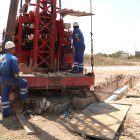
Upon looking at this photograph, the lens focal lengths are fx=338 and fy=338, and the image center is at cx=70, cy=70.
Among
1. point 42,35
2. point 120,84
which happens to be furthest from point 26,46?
point 120,84

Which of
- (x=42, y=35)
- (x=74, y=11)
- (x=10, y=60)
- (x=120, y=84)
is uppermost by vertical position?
(x=74, y=11)

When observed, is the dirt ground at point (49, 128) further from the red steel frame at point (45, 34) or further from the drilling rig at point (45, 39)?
the red steel frame at point (45, 34)

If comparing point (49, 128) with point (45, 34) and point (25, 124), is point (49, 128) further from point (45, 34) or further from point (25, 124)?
point (45, 34)

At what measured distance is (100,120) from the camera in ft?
28.6

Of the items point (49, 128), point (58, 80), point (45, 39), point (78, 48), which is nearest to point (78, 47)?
point (78, 48)

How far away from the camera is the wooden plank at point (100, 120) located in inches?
301

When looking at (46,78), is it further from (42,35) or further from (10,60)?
(42,35)

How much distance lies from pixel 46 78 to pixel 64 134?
2.76 metres

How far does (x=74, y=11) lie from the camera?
38.7ft

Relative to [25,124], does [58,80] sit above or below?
above

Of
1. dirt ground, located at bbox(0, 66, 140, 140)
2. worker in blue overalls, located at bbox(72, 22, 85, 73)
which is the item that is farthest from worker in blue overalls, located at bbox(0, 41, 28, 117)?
worker in blue overalls, located at bbox(72, 22, 85, 73)

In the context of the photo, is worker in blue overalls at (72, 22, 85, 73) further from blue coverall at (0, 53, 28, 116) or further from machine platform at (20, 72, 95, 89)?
blue coverall at (0, 53, 28, 116)

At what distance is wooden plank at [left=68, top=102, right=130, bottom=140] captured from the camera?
301 inches

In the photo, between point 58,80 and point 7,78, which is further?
point 58,80
